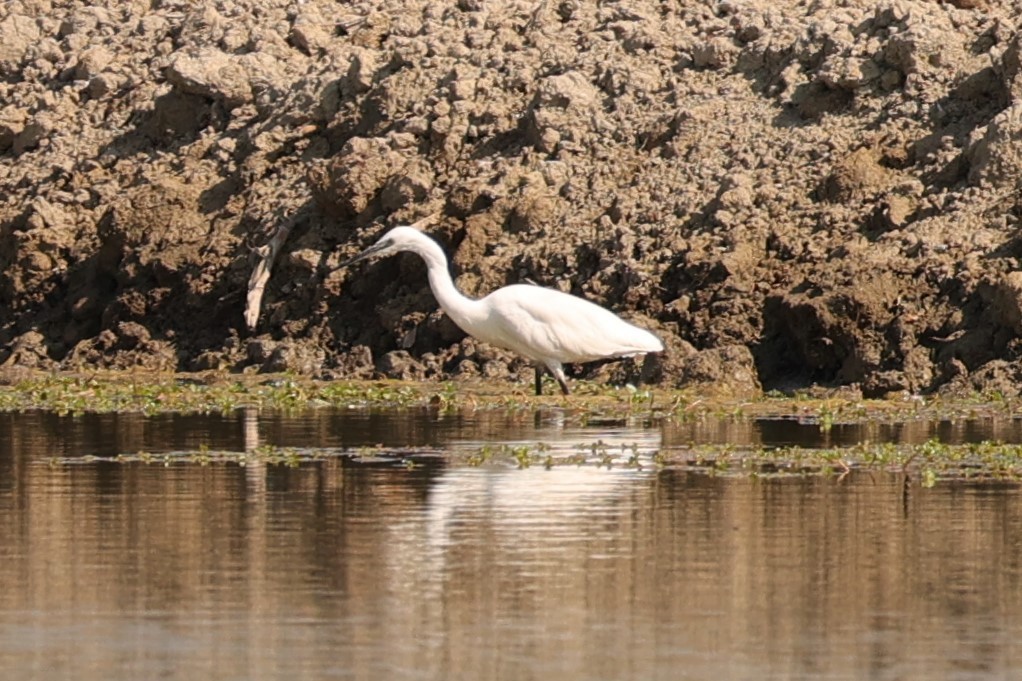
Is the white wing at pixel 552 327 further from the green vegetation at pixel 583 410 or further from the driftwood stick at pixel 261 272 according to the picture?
Result: the driftwood stick at pixel 261 272

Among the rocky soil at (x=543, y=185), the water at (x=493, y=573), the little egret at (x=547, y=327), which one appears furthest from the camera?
the rocky soil at (x=543, y=185)

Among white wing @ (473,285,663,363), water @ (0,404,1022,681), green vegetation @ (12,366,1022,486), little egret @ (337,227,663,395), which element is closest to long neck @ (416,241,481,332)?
little egret @ (337,227,663,395)

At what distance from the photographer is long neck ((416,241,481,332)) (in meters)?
22.7

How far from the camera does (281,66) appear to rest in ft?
105

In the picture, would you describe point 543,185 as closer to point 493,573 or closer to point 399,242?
point 399,242

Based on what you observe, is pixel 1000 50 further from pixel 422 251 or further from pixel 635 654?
pixel 635 654

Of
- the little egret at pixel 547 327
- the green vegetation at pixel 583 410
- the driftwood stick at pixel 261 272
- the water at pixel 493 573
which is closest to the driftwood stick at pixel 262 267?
the driftwood stick at pixel 261 272

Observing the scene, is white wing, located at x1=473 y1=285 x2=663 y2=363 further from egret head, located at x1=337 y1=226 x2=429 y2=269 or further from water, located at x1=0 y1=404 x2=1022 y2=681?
water, located at x1=0 y1=404 x2=1022 y2=681

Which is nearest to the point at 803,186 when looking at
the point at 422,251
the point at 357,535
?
the point at 422,251

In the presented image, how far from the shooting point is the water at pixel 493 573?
982cm

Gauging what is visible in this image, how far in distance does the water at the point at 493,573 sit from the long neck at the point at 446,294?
5396mm

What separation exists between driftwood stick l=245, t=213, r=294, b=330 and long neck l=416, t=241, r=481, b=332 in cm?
517

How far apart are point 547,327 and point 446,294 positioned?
124 cm

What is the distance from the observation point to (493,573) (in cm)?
1174
